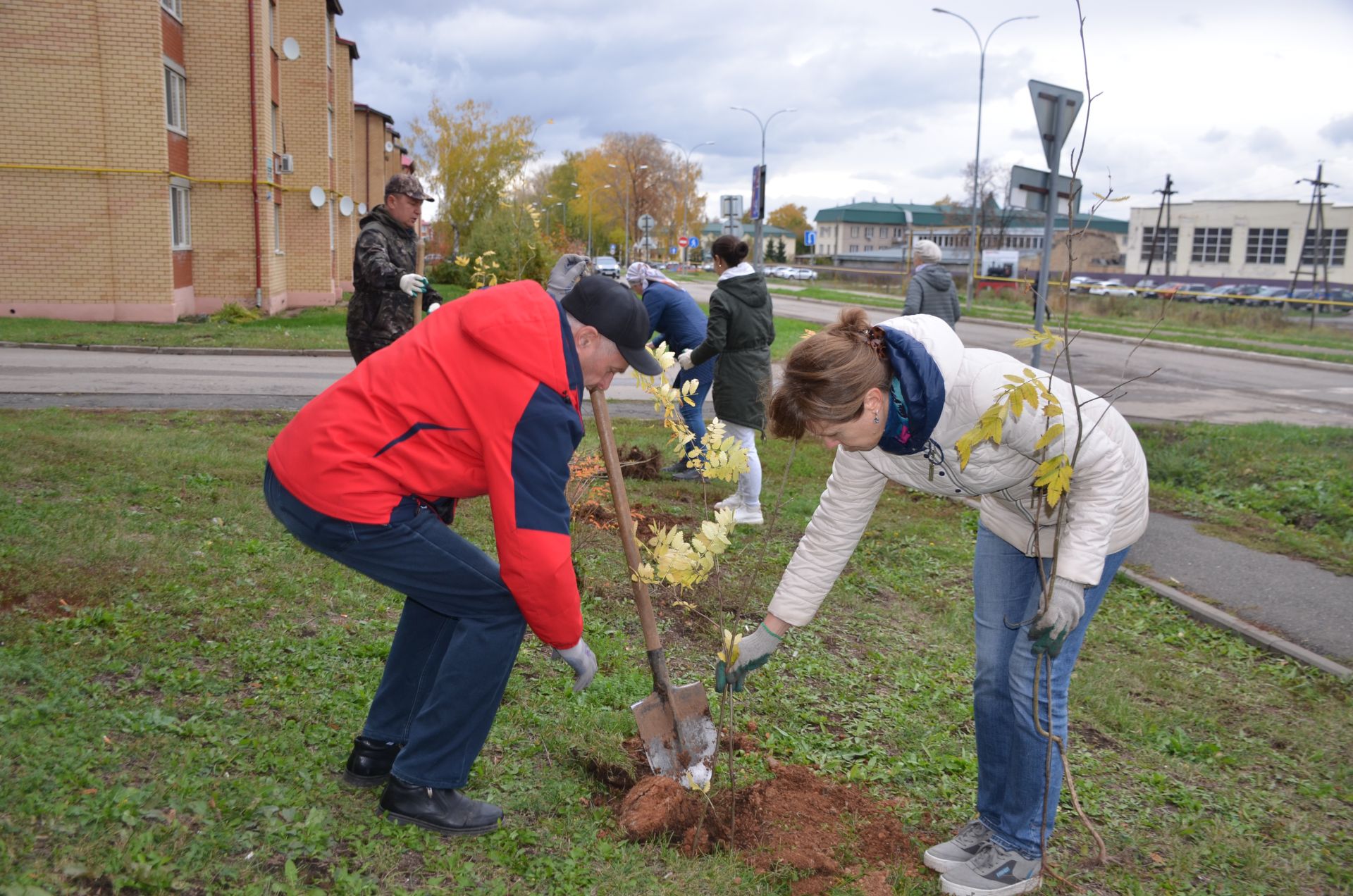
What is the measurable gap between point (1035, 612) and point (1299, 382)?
17.6m

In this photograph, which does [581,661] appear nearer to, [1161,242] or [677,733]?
[677,733]

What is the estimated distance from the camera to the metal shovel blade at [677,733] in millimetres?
3248

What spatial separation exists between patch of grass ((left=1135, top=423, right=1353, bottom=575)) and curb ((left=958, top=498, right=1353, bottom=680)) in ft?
4.22

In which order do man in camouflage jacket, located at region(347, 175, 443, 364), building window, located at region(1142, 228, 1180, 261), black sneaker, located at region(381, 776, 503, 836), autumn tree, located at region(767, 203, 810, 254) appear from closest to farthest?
1. black sneaker, located at region(381, 776, 503, 836)
2. man in camouflage jacket, located at region(347, 175, 443, 364)
3. building window, located at region(1142, 228, 1180, 261)
4. autumn tree, located at region(767, 203, 810, 254)

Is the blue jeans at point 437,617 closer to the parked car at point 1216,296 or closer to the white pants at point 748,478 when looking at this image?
the white pants at point 748,478

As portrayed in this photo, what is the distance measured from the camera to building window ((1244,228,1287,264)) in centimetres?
6594

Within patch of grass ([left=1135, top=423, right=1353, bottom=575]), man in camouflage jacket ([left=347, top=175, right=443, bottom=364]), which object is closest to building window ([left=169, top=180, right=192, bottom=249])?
man in camouflage jacket ([left=347, top=175, right=443, bottom=364])

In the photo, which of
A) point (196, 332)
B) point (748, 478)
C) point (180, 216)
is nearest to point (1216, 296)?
point (180, 216)

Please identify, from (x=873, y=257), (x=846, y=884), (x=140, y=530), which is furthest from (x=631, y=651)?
(x=873, y=257)

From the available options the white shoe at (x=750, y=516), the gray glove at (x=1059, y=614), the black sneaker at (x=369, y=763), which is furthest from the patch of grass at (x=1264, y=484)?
the black sneaker at (x=369, y=763)

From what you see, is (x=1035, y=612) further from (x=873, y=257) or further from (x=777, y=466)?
(x=873, y=257)

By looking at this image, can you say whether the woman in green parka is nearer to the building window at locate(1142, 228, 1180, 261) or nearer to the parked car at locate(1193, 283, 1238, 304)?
the parked car at locate(1193, 283, 1238, 304)

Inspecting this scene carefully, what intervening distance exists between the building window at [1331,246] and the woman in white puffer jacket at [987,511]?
237 feet

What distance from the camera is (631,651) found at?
14.2 ft
